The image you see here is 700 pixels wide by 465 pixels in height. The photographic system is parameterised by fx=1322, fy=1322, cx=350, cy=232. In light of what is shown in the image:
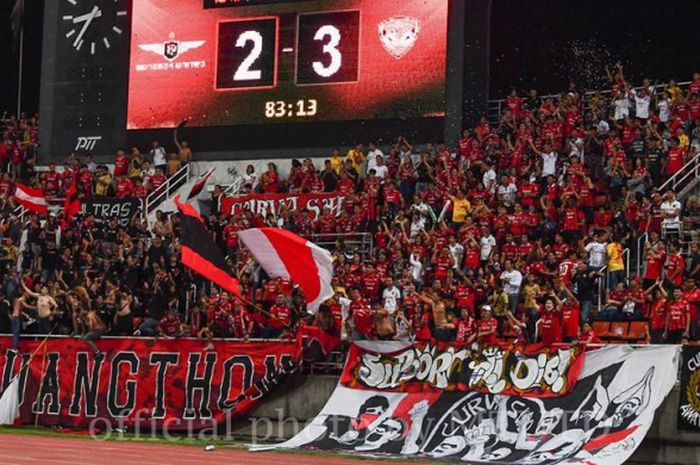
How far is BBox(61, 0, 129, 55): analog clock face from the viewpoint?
103 ft

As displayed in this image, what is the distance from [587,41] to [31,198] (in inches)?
551

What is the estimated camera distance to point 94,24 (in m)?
31.8

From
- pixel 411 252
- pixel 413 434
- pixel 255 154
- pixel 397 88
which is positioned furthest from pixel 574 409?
pixel 255 154

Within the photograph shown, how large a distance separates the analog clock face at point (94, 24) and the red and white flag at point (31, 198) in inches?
150

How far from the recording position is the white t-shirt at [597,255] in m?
22.8

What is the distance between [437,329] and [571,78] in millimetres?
12792

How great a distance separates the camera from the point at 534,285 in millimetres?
22500

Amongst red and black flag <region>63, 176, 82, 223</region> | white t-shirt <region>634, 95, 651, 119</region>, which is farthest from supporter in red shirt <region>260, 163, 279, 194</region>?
white t-shirt <region>634, 95, 651, 119</region>

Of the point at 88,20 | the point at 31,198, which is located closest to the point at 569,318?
the point at 31,198

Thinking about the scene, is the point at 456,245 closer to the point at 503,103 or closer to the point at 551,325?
the point at 551,325

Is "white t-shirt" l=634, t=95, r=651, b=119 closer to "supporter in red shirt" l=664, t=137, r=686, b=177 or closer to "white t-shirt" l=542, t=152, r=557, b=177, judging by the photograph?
"supporter in red shirt" l=664, t=137, r=686, b=177

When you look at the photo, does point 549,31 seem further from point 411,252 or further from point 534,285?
point 534,285

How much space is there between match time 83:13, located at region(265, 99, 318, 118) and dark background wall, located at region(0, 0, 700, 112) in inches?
221

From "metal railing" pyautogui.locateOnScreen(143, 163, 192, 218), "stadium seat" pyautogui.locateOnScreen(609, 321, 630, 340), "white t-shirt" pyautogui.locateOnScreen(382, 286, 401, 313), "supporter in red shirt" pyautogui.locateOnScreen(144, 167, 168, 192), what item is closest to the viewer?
"stadium seat" pyautogui.locateOnScreen(609, 321, 630, 340)
